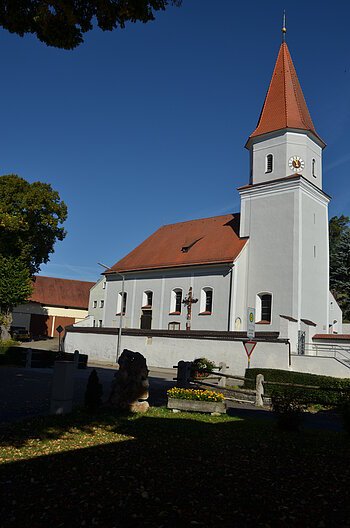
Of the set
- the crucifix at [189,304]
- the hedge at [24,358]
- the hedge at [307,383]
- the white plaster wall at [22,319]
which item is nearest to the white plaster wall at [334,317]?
the crucifix at [189,304]

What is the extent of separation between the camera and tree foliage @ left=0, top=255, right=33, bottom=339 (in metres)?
39.5

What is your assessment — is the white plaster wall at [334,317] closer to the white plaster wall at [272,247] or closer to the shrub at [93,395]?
the white plaster wall at [272,247]

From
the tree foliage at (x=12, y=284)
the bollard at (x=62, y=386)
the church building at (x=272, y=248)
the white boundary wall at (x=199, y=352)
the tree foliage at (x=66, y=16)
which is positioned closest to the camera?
the tree foliage at (x=66, y=16)

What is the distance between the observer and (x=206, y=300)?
115ft

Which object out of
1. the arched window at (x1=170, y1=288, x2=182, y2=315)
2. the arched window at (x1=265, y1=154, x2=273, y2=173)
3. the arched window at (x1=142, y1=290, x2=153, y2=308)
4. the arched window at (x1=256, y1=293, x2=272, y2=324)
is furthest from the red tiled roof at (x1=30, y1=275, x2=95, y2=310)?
the arched window at (x1=265, y1=154, x2=273, y2=173)

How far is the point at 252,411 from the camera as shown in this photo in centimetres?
1448

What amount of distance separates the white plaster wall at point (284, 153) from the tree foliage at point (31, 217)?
17.9 m

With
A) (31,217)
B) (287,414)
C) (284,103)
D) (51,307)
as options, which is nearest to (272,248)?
(284,103)

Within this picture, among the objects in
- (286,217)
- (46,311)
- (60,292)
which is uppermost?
(286,217)

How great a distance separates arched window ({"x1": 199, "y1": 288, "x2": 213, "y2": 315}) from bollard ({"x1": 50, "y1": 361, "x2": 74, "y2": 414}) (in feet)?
78.3

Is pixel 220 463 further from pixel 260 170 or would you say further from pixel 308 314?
pixel 260 170

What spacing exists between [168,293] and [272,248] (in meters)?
9.48

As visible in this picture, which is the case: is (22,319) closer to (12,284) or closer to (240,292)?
(12,284)

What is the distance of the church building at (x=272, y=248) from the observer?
103ft
